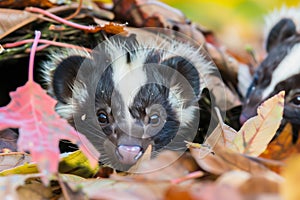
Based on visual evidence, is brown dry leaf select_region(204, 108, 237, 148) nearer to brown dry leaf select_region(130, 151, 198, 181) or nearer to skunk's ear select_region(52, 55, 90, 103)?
brown dry leaf select_region(130, 151, 198, 181)

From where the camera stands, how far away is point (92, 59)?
264 cm

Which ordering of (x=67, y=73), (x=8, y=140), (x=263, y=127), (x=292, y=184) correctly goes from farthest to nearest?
(x=67, y=73), (x=8, y=140), (x=263, y=127), (x=292, y=184)

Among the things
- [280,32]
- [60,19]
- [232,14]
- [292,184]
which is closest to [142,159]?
[292,184]

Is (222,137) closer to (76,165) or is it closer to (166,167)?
(166,167)

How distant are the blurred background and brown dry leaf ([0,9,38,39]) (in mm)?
4755

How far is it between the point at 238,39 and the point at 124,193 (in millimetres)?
5867

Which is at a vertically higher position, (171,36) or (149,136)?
(171,36)

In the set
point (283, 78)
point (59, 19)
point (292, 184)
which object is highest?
point (59, 19)

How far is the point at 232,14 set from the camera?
814cm

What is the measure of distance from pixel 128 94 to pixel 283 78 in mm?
1114

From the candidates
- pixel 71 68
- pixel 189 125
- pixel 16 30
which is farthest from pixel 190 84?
Result: pixel 16 30

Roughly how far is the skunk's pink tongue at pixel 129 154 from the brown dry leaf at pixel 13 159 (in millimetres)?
381

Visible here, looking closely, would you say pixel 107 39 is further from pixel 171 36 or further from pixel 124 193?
pixel 124 193

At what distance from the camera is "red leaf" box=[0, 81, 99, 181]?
1863 millimetres
